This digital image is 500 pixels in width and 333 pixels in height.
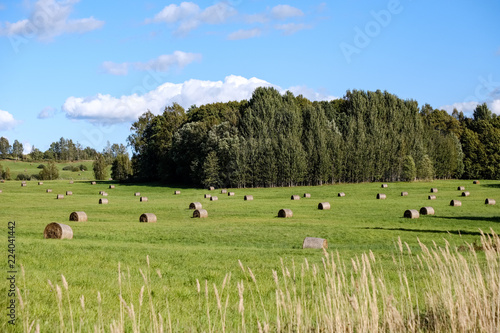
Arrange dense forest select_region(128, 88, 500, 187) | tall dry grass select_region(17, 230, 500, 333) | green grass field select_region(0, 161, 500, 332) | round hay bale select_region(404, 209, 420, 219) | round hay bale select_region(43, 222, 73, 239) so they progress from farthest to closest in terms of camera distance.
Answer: dense forest select_region(128, 88, 500, 187), round hay bale select_region(404, 209, 420, 219), round hay bale select_region(43, 222, 73, 239), green grass field select_region(0, 161, 500, 332), tall dry grass select_region(17, 230, 500, 333)

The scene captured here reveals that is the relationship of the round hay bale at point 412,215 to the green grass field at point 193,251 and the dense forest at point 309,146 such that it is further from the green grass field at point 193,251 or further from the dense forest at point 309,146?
the dense forest at point 309,146

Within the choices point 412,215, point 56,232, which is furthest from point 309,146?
point 56,232

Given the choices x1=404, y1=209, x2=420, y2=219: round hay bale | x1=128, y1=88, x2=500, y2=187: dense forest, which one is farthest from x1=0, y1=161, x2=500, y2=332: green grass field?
x1=128, y1=88, x2=500, y2=187: dense forest

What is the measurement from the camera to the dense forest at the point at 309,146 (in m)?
75.1

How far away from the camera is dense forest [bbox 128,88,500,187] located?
75062 mm

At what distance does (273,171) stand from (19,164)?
10847 centimetres

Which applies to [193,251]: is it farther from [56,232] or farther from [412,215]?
[412,215]

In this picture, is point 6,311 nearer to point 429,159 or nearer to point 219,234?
point 219,234

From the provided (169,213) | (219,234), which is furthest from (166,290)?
(169,213)

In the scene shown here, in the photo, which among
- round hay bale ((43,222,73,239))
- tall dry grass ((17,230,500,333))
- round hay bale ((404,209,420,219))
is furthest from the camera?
round hay bale ((404,209,420,219))

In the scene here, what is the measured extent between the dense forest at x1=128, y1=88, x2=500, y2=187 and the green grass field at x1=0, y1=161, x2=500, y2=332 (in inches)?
1200

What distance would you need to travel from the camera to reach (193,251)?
1833cm

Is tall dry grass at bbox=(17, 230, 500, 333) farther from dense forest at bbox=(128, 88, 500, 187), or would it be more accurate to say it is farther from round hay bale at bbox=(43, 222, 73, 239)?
dense forest at bbox=(128, 88, 500, 187)

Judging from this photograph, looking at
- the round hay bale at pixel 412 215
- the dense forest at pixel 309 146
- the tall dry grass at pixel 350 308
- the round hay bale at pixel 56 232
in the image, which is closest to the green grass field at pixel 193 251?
the tall dry grass at pixel 350 308
